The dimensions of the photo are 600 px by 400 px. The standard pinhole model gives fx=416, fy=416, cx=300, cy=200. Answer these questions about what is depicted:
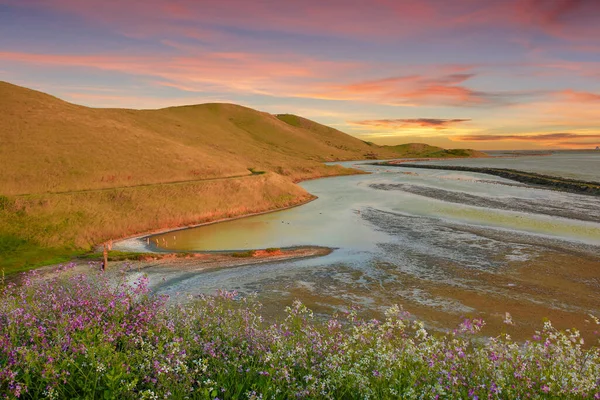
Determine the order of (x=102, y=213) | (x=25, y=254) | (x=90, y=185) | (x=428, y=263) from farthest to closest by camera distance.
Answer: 1. (x=90, y=185)
2. (x=102, y=213)
3. (x=25, y=254)
4. (x=428, y=263)

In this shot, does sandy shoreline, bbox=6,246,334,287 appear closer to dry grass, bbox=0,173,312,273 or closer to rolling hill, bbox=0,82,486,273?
dry grass, bbox=0,173,312,273

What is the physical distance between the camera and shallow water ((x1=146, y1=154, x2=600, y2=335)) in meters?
24.8

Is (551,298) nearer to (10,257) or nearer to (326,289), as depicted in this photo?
(326,289)

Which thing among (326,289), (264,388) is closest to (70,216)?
(326,289)

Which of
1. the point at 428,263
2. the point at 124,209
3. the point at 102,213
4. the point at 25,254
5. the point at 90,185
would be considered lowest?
the point at 25,254

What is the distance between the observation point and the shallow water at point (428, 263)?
24844mm

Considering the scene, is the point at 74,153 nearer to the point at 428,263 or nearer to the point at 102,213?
the point at 102,213

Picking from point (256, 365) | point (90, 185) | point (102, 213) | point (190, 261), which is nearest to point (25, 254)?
point (102, 213)

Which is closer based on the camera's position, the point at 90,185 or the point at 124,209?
the point at 124,209

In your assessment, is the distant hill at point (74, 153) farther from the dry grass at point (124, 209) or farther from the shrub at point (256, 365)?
the shrub at point (256, 365)

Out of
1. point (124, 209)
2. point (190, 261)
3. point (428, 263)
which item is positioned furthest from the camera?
point (124, 209)

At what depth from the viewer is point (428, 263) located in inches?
1353

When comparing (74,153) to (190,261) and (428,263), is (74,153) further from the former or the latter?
(428,263)

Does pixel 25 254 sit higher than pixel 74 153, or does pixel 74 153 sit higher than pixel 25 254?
pixel 74 153
